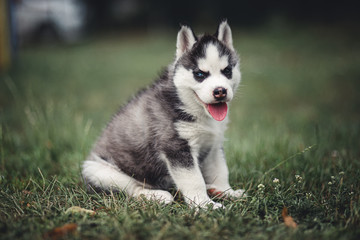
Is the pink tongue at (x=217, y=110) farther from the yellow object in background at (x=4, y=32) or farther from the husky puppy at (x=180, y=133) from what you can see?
the yellow object in background at (x=4, y=32)

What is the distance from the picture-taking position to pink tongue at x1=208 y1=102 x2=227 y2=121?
2648 mm

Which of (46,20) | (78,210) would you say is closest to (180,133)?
(78,210)

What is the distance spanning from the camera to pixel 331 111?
19.4 feet

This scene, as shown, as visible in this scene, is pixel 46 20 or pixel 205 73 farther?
pixel 46 20

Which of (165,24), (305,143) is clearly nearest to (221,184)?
(305,143)

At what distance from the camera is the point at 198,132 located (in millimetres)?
2732

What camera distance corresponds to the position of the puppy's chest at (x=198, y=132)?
2713 millimetres

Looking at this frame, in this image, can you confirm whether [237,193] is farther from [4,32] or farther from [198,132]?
[4,32]

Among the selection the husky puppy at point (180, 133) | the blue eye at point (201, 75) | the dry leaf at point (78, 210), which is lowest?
the dry leaf at point (78, 210)

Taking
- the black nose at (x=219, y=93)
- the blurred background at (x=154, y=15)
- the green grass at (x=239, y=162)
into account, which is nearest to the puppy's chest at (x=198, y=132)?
the black nose at (x=219, y=93)

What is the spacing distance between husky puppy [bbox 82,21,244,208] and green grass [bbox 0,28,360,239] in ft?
0.73

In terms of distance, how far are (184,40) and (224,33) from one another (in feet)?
1.34

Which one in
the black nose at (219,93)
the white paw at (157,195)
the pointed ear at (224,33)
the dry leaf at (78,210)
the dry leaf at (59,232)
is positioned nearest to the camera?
the dry leaf at (59,232)

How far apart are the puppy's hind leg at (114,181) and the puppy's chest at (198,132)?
0.54 meters
